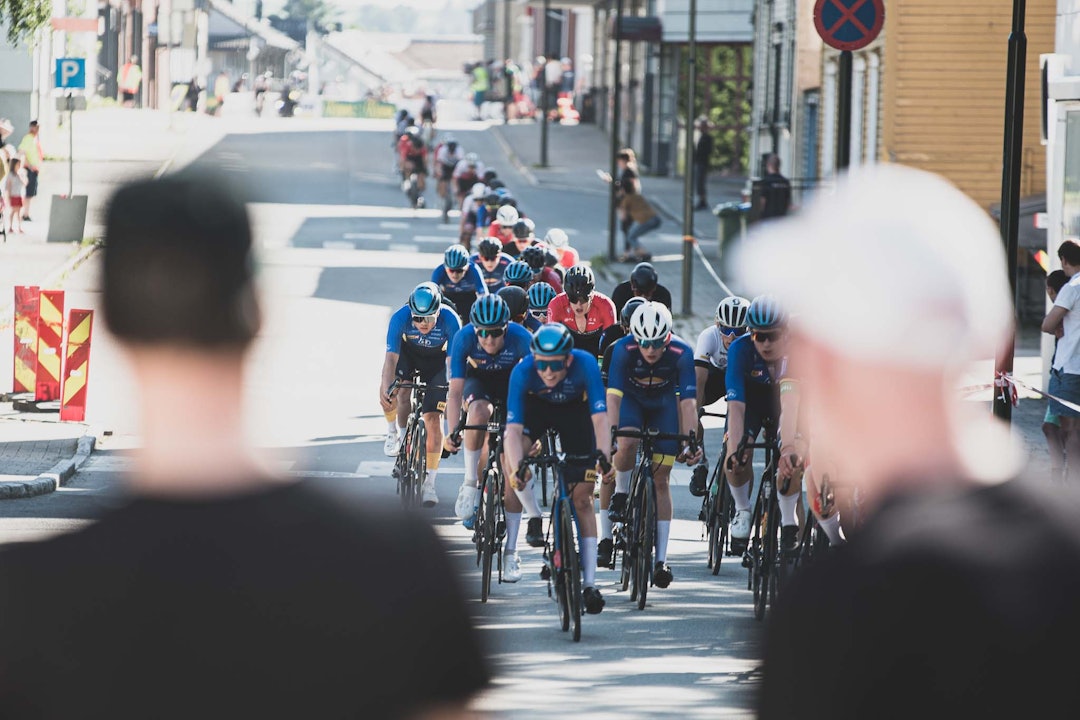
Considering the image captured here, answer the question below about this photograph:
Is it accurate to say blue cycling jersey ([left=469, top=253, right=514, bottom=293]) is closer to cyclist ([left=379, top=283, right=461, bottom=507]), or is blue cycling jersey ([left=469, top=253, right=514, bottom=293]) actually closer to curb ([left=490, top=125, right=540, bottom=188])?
cyclist ([left=379, top=283, right=461, bottom=507])

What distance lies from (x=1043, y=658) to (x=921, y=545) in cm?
21

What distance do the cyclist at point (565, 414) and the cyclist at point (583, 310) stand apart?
10.3 ft

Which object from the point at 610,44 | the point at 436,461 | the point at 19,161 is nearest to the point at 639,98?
the point at 610,44

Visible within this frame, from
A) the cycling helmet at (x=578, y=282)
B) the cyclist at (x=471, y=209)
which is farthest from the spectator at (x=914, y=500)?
the cyclist at (x=471, y=209)

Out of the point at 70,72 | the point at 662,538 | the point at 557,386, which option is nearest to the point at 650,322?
the point at 557,386

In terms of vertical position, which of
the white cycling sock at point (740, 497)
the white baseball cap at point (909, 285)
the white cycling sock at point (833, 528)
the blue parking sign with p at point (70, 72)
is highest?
the blue parking sign with p at point (70, 72)

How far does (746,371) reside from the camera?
39.2ft

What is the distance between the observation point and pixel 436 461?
587 inches

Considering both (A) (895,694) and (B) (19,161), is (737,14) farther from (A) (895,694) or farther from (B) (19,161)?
(A) (895,694)

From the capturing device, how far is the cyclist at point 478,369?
1267 cm

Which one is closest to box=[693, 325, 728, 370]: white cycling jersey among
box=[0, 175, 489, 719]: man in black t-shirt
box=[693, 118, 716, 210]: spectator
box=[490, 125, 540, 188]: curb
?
box=[0, 175, 489, 719]: man in black t-shirt

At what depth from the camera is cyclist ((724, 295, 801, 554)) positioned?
11.6 meters

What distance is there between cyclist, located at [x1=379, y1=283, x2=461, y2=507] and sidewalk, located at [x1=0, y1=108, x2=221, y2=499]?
2293 mm

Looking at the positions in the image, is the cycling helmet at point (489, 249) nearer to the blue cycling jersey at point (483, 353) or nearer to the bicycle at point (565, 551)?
the blue cycling jersey at point (483, 353)
